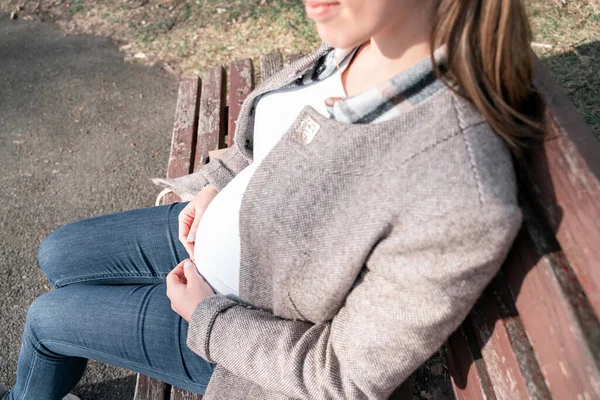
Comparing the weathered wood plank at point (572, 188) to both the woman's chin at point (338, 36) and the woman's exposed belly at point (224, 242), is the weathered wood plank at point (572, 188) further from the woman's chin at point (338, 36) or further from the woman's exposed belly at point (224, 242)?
the woman's exposed belly at point (224, 242)

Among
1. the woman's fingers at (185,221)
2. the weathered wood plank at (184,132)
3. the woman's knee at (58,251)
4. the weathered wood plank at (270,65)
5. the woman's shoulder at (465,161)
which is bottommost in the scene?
the weathered wood plank at (184,132)

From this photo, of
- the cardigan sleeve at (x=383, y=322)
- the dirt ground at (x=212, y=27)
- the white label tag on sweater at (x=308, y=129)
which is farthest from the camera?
the dirt ground at (x=212, y=27)

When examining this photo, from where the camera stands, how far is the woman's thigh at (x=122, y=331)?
1588 mm

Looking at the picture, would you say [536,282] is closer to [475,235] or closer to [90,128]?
[475,235]

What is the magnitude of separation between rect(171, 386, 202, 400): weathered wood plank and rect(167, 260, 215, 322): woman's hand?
0.30 meters

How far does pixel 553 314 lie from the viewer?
967mm

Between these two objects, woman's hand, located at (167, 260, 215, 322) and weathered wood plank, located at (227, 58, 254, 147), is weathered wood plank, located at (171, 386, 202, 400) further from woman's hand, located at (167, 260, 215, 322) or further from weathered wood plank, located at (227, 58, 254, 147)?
weathered wood plank, located at (227, 58, 254, 147)

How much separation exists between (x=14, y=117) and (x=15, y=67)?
0.61m

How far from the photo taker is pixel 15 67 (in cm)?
411

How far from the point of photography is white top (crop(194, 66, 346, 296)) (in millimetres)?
1540

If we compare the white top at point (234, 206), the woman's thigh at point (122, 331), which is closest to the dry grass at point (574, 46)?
the white top at point (234, 206)

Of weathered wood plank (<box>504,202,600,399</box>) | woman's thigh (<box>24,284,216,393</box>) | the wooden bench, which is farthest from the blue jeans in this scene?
weathered wood plank (<box>504,202,600,399</box>)

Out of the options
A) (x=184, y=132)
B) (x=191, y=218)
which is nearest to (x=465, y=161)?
(x=191, y=218)

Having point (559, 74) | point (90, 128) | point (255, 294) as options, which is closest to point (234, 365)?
point (255, 294)
